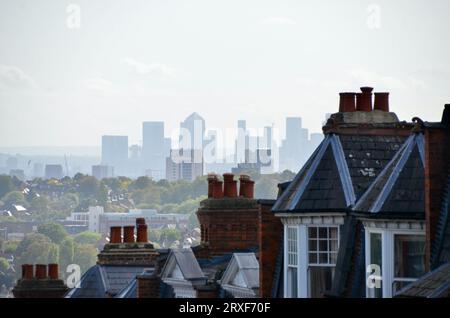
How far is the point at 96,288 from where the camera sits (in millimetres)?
51188

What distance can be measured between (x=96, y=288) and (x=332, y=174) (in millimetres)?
16775

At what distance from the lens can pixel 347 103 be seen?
3781 centimetres

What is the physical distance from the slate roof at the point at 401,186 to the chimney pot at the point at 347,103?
4.01 meters

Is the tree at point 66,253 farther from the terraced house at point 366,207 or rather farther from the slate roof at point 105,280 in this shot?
the terraced house at point 366,207

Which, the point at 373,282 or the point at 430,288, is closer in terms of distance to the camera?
the point at 430,288

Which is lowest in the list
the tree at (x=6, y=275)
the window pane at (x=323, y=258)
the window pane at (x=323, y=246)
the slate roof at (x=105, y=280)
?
the tree at (x=6, y=275)

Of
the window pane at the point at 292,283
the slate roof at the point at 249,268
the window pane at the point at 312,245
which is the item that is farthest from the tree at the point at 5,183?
the window pane at the point at 312,245

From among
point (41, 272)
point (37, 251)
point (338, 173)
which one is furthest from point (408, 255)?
point (37, 251)

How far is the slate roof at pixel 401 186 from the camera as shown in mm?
32375

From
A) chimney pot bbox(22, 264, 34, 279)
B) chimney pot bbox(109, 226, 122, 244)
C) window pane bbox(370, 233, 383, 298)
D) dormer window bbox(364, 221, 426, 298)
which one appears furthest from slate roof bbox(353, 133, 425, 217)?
chimney pot bbox(22, 264, 34, 279)

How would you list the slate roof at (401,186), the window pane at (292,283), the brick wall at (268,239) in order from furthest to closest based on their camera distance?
the brick wall at (268,239)
the window pane at (292,283)
the slate roof at (401,186)
